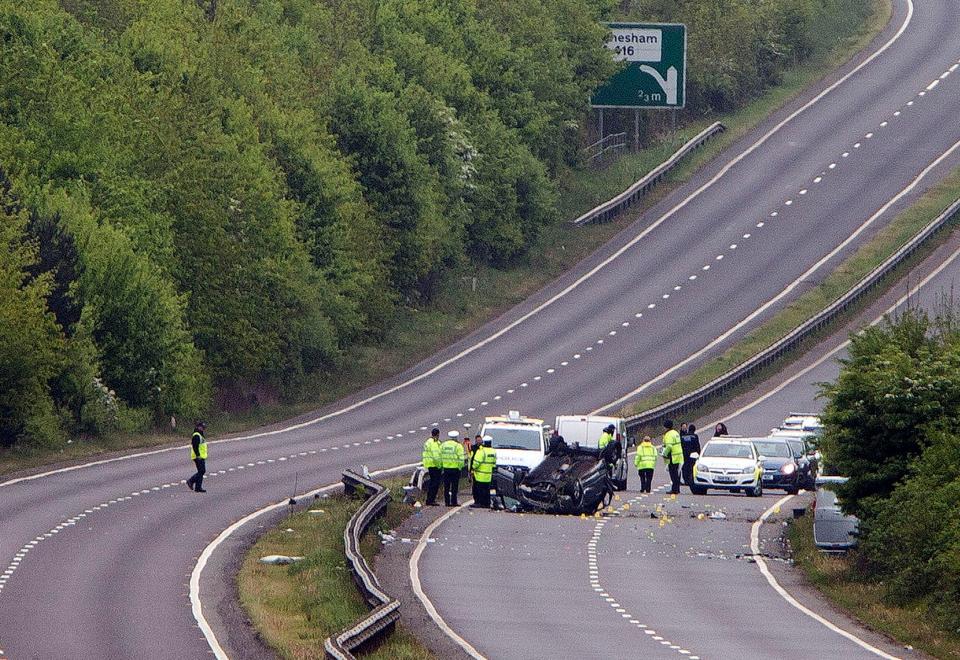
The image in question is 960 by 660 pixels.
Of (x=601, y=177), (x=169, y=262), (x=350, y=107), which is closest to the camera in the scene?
(x=169, y=262)

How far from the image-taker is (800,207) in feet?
299

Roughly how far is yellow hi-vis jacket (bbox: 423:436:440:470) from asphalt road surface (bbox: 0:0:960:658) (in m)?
3.55

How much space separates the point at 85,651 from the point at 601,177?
74390 mm

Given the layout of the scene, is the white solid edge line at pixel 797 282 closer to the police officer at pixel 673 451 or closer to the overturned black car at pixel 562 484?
the police officer at pixel 673 451

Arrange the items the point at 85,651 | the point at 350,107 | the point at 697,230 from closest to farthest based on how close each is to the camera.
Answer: the point at 85,651 < the point at 350,107 < the point at 697,230

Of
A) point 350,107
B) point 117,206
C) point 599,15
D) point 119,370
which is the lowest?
point 119,370

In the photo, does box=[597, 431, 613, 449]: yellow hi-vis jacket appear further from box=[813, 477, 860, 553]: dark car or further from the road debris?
the road debris

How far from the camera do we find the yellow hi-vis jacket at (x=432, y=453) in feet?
139

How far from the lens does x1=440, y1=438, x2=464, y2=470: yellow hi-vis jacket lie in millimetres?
42312

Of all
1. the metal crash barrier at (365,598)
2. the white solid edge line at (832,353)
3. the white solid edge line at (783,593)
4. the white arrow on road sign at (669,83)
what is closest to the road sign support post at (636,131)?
the white arrow on road sign at (669,83)

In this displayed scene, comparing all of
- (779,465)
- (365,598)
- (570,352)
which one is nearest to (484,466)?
(779,465)

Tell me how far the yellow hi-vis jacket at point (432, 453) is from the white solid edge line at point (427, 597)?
1094 mm

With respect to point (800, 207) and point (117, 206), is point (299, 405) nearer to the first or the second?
point (117, 206)

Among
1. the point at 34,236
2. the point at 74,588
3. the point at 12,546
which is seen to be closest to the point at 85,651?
the point at 74,588
